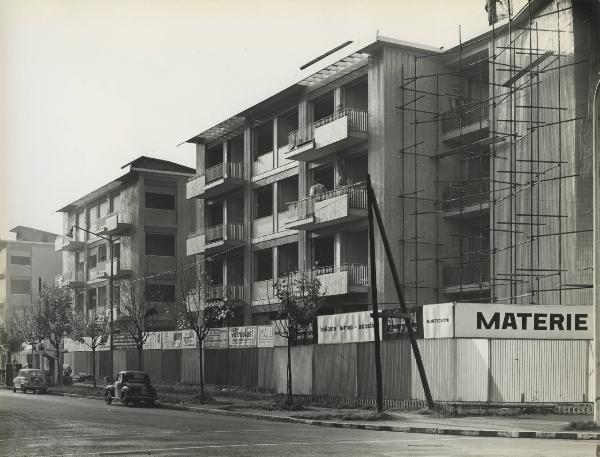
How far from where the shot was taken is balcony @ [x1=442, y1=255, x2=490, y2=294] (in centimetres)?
3672

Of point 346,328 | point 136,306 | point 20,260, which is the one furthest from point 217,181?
point 20,260

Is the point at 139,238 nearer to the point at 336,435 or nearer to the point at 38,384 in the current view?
the point at 38,384

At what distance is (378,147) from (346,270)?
5.53 m

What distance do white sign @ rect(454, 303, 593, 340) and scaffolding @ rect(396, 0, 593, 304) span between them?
159 cm

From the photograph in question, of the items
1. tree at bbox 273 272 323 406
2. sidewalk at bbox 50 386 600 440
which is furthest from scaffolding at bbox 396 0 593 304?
sidewalk at bbox 50 386 600 440

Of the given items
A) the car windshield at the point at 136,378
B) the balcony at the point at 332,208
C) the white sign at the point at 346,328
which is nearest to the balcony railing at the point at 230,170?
the balcony at the point at 332,208

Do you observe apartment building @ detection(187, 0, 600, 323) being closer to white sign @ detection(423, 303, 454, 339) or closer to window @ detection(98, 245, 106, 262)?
→ white sign @ detection(423, 303, 454, 339)

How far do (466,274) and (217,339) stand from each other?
47.2ft

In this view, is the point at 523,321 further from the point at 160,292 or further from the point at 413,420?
the point at 160,292

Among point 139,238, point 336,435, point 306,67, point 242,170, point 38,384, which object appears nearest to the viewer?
point 336,435

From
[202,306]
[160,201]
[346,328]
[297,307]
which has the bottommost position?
[346,328]

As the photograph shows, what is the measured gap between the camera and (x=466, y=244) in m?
38.9

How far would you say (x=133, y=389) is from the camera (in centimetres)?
3741

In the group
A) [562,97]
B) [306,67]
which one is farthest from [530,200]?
[306,67]
